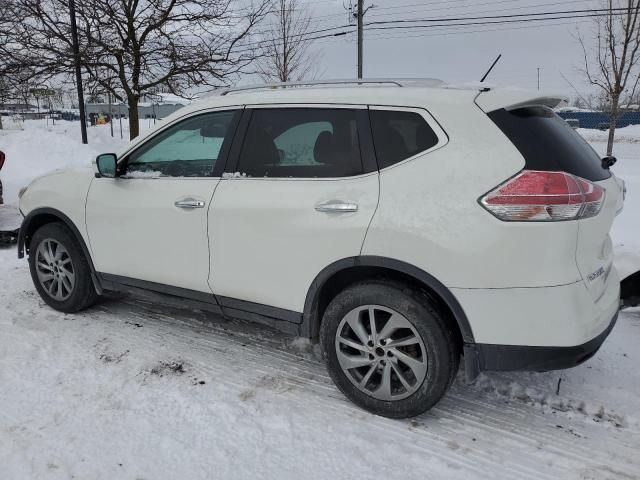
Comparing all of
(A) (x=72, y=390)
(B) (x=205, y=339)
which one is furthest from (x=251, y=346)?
(A) (x=72, y=390)

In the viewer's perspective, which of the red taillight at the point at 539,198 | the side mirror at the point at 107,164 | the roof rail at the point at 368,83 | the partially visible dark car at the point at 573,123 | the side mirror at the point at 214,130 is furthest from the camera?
the side mirror at the point at 107,164

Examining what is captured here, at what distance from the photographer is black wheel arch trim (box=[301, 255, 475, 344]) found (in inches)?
102

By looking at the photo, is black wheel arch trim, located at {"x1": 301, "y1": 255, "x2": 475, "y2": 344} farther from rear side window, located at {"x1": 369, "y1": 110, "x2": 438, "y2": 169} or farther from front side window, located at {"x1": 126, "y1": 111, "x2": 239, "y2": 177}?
front side window, located at {"x1": 126, "y1": 111, "x2": 239, "y2": 177}

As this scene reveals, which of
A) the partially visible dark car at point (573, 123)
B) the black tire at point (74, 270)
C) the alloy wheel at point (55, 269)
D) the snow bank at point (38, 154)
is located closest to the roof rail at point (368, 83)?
the partially visible dark car at point (573, 123)

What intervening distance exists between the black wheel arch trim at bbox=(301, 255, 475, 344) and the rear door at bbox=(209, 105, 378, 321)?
1.7 inches

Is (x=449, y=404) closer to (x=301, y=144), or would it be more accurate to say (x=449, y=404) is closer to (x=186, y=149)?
(x=301, y=144)

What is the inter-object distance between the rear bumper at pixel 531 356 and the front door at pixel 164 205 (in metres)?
1.82

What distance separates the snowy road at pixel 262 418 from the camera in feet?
8.31

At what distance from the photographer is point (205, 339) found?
391cm

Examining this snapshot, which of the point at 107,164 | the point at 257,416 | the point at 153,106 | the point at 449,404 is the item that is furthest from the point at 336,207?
the point at 153,106

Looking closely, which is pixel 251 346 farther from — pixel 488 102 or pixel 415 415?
pixel 488 102

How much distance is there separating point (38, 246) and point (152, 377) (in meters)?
1.85

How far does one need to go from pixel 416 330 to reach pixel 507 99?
4.21 ft

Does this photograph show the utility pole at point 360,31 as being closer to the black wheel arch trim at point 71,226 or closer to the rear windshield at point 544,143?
the black wheel arch trim at point 71,226
